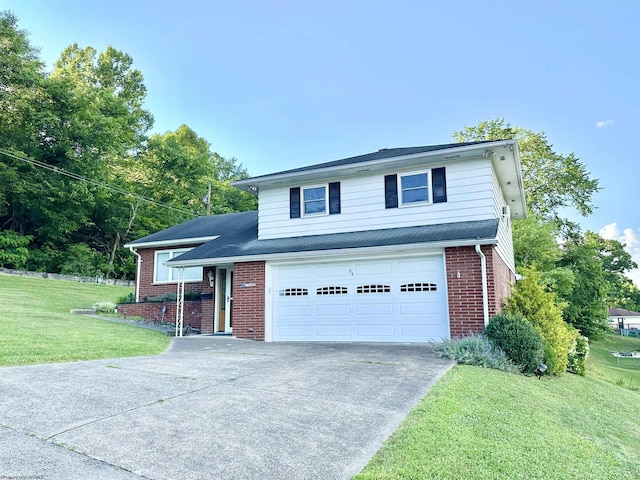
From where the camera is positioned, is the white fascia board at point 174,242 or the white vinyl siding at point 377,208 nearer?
the white vinyl siding at point 377,208

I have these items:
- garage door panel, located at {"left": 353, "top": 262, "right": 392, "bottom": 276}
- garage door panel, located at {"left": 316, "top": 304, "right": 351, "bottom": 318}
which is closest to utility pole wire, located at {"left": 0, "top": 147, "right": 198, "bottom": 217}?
garage door panel, located at {"left": 316, "top": 304, "right": 351, "bottom": 318}

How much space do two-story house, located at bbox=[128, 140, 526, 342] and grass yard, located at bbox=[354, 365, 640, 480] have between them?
3.19 m

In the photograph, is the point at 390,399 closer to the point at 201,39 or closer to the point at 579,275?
the point at 201,39

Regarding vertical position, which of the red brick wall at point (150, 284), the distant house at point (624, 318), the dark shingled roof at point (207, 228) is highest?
the dark shingled roof at point (207, 228)

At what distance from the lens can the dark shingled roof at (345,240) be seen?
10055mm

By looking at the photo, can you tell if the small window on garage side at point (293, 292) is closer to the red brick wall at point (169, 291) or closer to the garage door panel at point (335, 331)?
the garage door panel at point (335, 331)

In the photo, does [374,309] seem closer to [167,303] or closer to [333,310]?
[333,310]

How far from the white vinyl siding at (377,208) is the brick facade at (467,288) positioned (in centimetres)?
151

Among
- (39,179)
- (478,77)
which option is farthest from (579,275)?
(39,179)

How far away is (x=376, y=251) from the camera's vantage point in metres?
10.7

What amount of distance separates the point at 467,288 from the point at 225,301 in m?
8.14

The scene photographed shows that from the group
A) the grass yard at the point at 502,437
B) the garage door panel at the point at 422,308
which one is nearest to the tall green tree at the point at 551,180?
the garage door panel at the point at 422,308

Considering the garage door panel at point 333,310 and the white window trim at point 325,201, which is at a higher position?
the white window trim at point 325,201

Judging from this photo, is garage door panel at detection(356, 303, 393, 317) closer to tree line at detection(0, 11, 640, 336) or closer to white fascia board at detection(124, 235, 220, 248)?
white fascia board at detection(124, 235, 220, 248)
